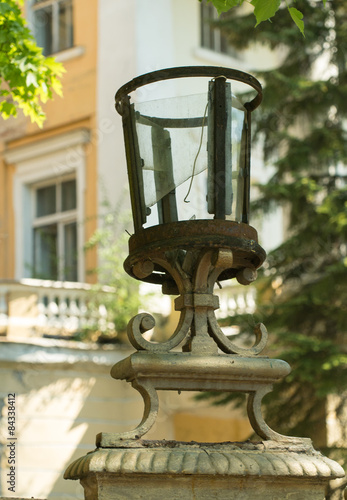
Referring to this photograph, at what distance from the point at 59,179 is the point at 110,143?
149 centimetres

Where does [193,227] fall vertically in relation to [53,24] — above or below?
below

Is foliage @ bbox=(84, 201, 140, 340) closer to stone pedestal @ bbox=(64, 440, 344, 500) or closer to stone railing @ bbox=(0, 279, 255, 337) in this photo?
stone railing @ bbox=(0, 279, 255, 337)

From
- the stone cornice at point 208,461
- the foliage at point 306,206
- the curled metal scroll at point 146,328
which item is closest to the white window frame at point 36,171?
the foliage at point 306,206

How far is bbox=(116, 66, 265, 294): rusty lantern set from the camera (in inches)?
150

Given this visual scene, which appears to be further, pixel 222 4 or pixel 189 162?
pixel 222 4

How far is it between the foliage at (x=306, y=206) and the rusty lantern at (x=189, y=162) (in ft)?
19.5

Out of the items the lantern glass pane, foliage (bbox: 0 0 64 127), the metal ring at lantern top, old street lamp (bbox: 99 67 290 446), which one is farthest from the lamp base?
foliage (bbox: 0 0 64 127)

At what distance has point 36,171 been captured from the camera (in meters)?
14.9

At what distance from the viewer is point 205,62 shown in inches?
589

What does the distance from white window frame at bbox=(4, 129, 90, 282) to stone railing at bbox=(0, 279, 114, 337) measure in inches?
82.5

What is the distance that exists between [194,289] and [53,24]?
1215 centimetres

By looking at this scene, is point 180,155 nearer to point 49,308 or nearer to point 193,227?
point 193,227

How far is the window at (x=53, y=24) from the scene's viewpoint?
585 inches

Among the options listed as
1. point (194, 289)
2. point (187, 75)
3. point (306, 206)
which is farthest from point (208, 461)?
point (306, 206)
